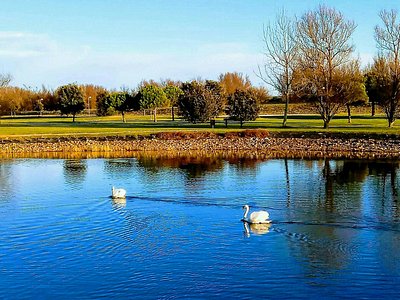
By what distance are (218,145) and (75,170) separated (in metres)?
16.5

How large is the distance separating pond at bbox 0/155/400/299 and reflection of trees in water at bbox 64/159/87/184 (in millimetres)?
428

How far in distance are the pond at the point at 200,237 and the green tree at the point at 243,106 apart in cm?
3185

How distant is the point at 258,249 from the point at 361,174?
1740 cm

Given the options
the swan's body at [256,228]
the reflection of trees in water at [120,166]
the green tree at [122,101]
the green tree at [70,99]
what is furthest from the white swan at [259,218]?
the green tree at [70,99]

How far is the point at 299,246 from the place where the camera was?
17.3 metres

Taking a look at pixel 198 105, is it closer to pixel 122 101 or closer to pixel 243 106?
pixel 243 106

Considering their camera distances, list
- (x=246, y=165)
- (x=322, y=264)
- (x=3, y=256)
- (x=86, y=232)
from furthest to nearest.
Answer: (x=246, y=165), (x=86, y=232), (x=3, y=256), (x=322, y=264)

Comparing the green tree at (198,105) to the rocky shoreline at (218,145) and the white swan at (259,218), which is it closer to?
the rocky shoreline at (218,145)

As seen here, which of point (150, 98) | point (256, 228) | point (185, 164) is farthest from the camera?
point (150, 98)

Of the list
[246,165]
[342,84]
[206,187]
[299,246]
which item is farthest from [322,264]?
[342,84]

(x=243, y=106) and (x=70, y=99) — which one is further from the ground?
(x=70, y=99)

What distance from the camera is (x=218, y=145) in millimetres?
49656

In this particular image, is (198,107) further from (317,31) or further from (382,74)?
(382,74)

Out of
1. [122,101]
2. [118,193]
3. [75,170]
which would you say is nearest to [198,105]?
[122,101]
